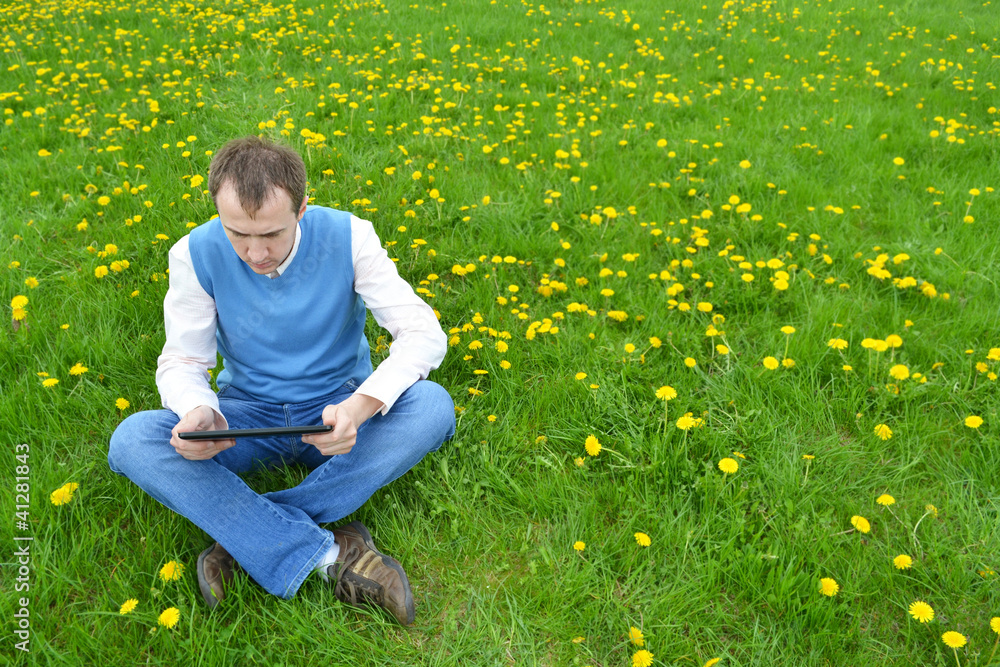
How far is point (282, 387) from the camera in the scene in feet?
6.85

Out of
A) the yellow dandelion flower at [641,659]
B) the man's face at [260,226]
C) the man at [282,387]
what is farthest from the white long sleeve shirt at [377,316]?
the yellow dandelion flower at [641,659]

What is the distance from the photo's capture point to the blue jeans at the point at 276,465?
179 centimetres

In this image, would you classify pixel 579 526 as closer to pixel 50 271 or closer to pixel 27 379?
pixel 27 379

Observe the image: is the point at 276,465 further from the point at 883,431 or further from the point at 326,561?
the point at 883,431

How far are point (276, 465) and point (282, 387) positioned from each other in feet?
0.95

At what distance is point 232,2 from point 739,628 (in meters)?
7.59

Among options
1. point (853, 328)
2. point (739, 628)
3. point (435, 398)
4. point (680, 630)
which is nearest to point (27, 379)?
point (435, 398)

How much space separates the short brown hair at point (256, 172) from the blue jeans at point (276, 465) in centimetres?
67

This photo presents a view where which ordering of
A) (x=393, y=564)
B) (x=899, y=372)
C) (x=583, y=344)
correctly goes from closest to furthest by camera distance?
(x=393, y=564) < (x=899, y=372) < (x=583, y=344)

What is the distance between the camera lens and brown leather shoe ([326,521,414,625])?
1.79 m

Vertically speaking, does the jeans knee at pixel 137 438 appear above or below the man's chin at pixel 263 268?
below

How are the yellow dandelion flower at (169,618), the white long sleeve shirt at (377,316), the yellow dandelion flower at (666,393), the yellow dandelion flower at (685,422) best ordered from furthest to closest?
the yellow dandelion flower at (666,393)
the yellow dandelion flower at (685,422)
the white long sleeve shirt at (377,316)
the yellow dandelion flower at (169,618)

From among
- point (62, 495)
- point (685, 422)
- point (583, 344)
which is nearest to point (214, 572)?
point (62, 495)

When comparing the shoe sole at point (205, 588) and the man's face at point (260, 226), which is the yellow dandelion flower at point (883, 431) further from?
the shoe sole at point (205, 588)
